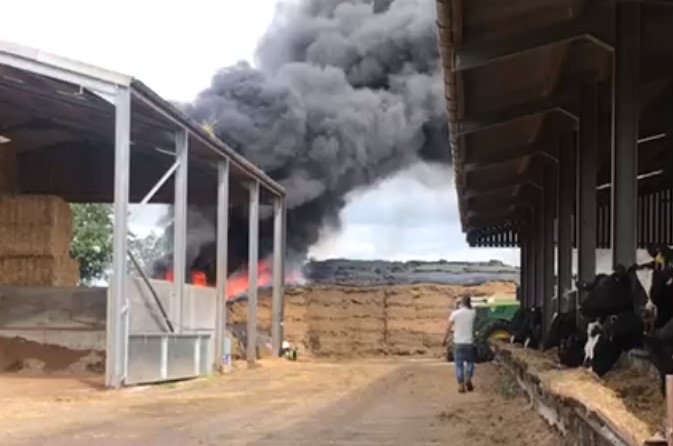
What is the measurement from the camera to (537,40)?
12555mm

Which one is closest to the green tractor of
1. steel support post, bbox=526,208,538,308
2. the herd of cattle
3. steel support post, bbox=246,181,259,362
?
steel support post, bbox=526,208,538,308

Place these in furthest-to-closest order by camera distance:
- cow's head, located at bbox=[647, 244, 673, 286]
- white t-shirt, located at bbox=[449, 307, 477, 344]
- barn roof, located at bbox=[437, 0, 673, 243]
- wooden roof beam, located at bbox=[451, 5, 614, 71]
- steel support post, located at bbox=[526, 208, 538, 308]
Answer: steel support post, located at bbox=[526, 208, 538, 308]
white t-shirt, located at bbox=[449, 307, 477, 344]
wooden roof beam, located at bbox=[451, 5, 614, 71]
barn roof, located at bbox=[437, 0, 673, 243]
cow's head, located at bbox=[647, 244, 673, 286]

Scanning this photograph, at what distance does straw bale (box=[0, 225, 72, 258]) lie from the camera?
25.6m

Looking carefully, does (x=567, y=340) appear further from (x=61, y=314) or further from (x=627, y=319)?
(x=61, y=314)

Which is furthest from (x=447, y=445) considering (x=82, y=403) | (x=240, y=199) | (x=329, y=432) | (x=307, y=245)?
(x=307, y=245)

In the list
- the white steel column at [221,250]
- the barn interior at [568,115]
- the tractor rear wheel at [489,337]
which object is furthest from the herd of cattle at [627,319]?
the tractor rear wheel at [489,337]

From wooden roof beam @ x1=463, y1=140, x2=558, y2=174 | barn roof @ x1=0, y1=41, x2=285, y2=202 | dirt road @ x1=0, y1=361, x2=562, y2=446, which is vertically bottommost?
dirt road @ x1=0, y1=361, x2=562, y2=446

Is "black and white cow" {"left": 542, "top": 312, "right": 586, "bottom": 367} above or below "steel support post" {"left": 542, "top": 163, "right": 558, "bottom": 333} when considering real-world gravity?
below

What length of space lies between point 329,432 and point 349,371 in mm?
13805

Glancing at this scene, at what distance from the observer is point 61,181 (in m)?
31.9

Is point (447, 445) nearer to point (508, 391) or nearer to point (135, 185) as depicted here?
point (508, 391)

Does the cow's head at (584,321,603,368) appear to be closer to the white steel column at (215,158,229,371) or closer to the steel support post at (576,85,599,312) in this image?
the steel support post at (576,85,599,312)

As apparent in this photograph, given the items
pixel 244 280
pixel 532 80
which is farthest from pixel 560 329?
pixel 244 280

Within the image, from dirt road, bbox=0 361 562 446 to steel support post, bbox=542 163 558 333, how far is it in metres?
1.69
